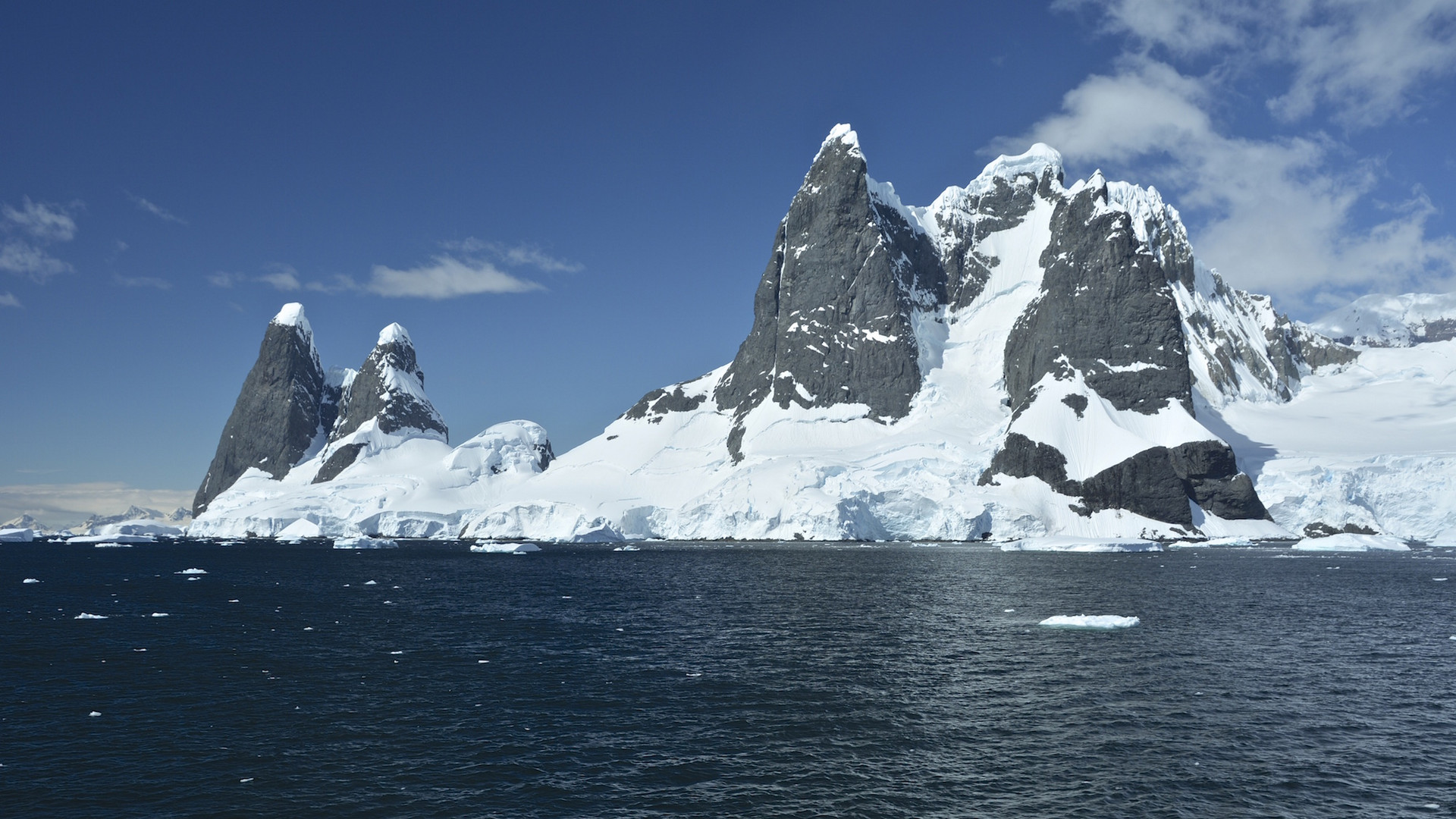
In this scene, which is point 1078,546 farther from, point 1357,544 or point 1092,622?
point 1092,622

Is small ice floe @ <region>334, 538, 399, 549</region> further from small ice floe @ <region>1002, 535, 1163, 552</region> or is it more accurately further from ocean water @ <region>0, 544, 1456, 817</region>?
small ice floe @ <region>1002, 535, 1163, 552</region>

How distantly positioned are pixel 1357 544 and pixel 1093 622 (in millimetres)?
124224

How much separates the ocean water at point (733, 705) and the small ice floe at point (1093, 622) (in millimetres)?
666

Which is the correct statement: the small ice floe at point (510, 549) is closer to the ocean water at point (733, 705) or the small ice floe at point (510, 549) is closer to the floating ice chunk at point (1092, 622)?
the ocean water at point (733, 705)

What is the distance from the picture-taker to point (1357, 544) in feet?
496

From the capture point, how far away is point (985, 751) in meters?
32.2

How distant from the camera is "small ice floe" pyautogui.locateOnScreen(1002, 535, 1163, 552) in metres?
144

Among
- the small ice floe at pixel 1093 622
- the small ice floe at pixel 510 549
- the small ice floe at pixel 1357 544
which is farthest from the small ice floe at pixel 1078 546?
the small ice floe at pixel 1093 622

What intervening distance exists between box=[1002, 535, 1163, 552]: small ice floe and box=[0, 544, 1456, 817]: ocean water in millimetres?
63993

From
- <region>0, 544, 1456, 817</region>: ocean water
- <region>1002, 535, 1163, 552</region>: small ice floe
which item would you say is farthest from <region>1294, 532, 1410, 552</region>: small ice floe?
<region>0, 544, 1456, 817</region>: ocean water

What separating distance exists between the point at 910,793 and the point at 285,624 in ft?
162

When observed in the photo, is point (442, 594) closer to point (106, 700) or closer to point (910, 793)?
point (106, 700)

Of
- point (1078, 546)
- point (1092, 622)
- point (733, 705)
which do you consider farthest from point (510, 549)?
point (733, 705)

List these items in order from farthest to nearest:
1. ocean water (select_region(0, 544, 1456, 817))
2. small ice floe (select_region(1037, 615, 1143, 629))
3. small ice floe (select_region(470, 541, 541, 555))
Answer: small ice floe (select_region(470, 541, 541, 555))
small ice floe (select_region(1037, 615, 1143, 629))
ocean water (select_region(0, 544, 1456, 817))
